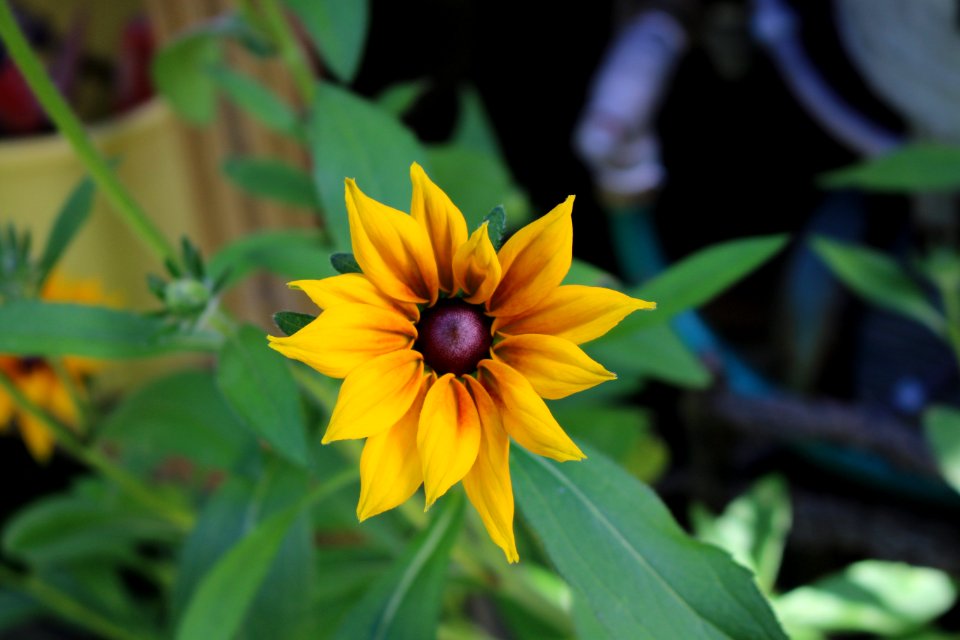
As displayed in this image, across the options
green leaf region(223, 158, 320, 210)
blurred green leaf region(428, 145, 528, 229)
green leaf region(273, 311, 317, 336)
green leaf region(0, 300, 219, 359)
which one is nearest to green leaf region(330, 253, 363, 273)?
green leaf region(273, 311, 317, 336)

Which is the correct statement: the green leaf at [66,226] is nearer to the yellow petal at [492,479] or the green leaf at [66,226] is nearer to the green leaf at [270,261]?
the green leaf at [270,261]

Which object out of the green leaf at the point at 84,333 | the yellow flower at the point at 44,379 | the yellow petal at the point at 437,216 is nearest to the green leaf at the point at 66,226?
the green leaf at the point at 84,333

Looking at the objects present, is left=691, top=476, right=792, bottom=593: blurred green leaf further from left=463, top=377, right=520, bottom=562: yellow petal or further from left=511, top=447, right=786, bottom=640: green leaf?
left=463, top=377, right=520, bottom=562: yellow petal

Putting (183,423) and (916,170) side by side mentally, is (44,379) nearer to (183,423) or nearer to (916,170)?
(183,423)

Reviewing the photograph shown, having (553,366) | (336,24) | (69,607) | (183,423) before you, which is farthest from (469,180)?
(69,607)

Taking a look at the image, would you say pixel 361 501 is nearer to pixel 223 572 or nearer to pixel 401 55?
pixel 223 572

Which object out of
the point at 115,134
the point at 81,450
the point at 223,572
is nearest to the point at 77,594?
the point at 81,450
